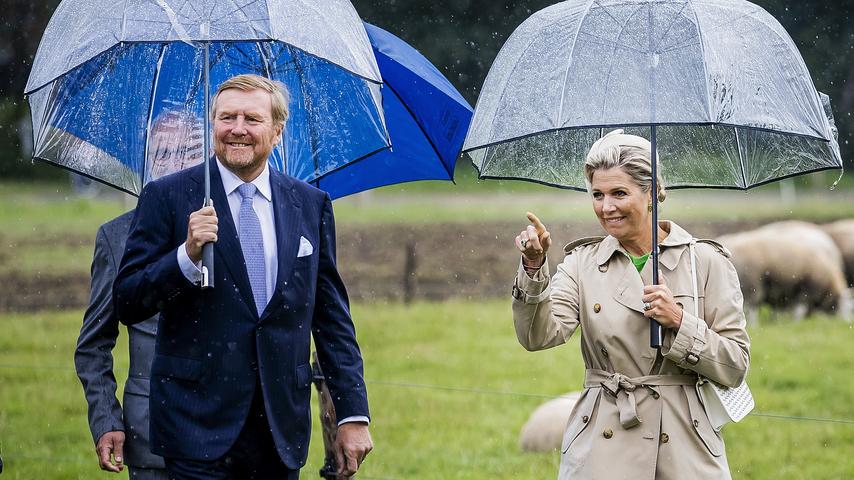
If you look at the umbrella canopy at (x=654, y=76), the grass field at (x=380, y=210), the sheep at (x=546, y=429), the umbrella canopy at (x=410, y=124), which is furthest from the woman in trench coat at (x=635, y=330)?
the grass field at (x=380, y=210)

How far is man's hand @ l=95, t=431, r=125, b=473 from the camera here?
357 cm

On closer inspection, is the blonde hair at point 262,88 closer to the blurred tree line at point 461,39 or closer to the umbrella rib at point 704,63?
the umbrella rib at point 704,63

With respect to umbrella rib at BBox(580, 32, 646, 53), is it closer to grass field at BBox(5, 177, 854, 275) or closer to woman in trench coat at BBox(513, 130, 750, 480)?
woman in trench coat at BBox(513, 130, 750, 480)

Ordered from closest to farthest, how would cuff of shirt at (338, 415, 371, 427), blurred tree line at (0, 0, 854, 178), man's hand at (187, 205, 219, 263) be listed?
man's hand at (187, 205, 219, 263) → cuff of shirt at (338, 415, 371, 427) → blurred tree line at (0, 0, 854, 178)

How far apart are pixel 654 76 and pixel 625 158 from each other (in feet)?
0.89

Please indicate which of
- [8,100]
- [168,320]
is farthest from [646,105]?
[8,100]

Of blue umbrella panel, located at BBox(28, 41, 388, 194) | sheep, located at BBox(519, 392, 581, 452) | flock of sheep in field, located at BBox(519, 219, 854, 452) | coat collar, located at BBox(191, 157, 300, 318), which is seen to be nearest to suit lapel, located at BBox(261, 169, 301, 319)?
coat collar, located at BBox(191, 157, 300, 318)

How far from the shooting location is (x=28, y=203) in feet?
35.2

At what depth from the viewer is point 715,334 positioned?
3.15 m

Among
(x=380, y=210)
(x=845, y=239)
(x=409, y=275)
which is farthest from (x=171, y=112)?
(x=409, y=275)

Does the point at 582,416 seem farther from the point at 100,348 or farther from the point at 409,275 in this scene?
the point at 409,275

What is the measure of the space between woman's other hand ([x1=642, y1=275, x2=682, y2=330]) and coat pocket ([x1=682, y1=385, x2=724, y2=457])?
0.22 m

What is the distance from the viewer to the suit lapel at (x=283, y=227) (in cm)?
308

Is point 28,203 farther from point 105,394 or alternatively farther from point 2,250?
point 105,394
